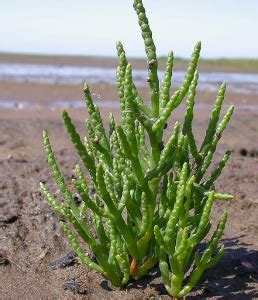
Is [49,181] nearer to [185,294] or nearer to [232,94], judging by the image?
[185,294]

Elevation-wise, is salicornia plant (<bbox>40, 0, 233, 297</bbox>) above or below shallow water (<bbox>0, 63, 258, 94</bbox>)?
above

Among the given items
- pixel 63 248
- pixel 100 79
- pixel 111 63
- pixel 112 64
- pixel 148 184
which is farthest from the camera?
pixel 111 63

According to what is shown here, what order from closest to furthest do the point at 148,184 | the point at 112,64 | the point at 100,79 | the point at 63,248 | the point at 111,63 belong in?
1. the point at 148,184
2. the point at 63,248
3. the point at 100,79
4. the point at 112,64
5. the point at 111,63

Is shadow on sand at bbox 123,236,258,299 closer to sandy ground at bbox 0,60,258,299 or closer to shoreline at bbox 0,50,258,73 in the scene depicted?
sandy ground at bbox 0,60,258,299

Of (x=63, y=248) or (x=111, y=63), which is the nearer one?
(x=63, y=248)

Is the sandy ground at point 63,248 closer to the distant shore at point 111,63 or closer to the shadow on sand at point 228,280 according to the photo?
the shadow on sand at point 228,280

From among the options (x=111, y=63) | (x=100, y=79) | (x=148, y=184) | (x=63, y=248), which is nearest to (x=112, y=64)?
(x=111, y=63)

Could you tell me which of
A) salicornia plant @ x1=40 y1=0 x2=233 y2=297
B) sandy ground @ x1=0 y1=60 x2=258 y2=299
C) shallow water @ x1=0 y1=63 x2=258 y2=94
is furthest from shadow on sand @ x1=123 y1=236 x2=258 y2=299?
shallow water @ x1=0 y1=63 x2=258 y2=94

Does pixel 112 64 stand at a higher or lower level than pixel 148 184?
lower

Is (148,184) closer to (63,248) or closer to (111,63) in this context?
(63,248)
